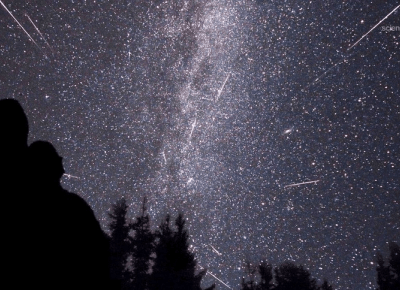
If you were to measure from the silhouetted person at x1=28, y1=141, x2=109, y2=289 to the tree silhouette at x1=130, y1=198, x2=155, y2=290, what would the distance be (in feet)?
57.9

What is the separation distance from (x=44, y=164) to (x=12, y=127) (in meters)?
1.29

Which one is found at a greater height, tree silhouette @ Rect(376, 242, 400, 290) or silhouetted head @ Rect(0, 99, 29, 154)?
tree silhouette @ Rect(376, 242, 400, 290)

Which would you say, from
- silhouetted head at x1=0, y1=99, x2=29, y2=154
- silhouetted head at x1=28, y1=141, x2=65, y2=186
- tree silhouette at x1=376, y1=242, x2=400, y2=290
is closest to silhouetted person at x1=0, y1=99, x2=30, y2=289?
silhouetted head at x1=0, y1=99, x2=29, y2=154

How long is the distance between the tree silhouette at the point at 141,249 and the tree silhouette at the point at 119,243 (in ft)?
2.44

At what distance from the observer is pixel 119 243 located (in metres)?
26.3

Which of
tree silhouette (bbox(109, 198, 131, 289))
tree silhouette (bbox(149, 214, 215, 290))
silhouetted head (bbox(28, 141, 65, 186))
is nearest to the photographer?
silhouetted head (bbox(28, 141, 65, 186))

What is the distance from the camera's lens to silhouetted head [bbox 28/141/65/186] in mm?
7621

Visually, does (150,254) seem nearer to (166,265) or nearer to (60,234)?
(166,265)

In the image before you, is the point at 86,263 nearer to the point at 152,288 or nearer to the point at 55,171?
the point at 55,171

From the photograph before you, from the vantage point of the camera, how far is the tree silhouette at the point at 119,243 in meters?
24.7

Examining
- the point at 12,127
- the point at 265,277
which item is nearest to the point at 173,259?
the point at 12,127

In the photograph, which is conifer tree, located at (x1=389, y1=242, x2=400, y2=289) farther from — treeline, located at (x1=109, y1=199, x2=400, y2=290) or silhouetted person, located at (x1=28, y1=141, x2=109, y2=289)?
silhouetted person, located at (x1=28, y1=141, x2=109, y2=289)

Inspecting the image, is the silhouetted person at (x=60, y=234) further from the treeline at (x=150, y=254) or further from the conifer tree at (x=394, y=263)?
the conifer tree at (x=394, y=263)

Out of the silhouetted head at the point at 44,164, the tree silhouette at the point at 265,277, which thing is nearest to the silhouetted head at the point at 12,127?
the silhouetted head at the point at 44,164
